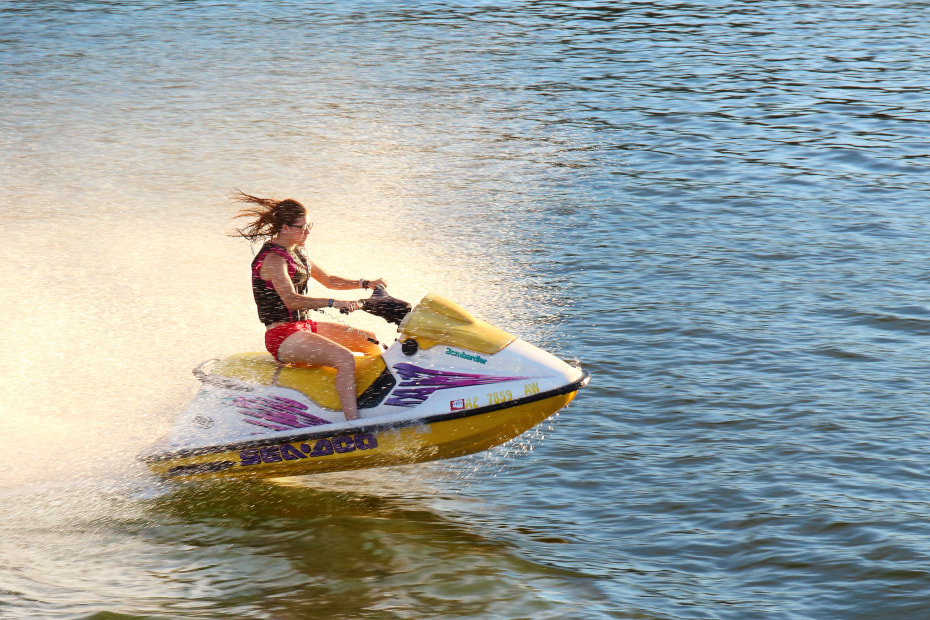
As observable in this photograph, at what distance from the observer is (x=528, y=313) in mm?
10109

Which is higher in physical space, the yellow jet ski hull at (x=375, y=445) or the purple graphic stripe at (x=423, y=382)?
the purple graphic stripe at (x=423, y=382)

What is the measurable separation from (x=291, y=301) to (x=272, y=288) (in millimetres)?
164

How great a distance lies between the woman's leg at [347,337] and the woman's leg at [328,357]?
0.26 metres

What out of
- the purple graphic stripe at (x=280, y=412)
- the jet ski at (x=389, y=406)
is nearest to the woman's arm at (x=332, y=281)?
the jet ski at (x=389, y=406)

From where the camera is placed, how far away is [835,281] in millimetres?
10773

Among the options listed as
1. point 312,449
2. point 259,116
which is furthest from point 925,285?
point 259,116

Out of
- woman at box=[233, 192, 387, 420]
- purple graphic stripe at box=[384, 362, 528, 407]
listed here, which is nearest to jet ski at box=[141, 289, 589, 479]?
purple graphic stripe at box=[384, 362, 528, 407]

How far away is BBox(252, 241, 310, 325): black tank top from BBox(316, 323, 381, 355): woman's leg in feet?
0.79

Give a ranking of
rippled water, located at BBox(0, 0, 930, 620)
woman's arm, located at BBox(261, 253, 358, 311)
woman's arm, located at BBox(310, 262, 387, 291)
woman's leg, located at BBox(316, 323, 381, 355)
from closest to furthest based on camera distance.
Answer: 1. rippled water, located at BBox(0, 0, 930, 620)
2. woman's arm, located at BBox(261, 253, 358, 311)
3. woman's leg, located at BBox(316, 323, 381, 355)
4. woman's arm, located at BBox(310, 262, 387, 291)

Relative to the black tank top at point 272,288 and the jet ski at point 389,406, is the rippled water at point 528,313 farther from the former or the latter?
the black tank top at point 272,288

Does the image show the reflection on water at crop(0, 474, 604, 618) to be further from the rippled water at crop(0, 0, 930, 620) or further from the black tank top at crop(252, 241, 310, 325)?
the black tank top at crop(252, 241, 310, 325)

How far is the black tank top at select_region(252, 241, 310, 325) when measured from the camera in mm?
6594

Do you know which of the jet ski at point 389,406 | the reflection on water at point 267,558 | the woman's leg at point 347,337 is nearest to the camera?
the reflection on water at point 267,558

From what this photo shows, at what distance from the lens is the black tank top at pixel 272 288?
21.6 ft
